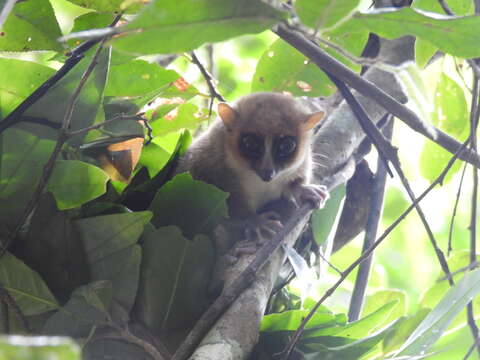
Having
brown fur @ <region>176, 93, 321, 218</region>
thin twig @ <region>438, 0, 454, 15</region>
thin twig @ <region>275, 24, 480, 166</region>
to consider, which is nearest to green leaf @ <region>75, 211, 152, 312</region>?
thin twig @ <region>275, 24, 480, 166</region>

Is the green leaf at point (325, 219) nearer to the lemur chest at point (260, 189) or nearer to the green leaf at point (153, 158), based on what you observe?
the green leaf at point (153, 158)

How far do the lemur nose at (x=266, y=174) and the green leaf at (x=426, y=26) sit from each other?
2.36 metres

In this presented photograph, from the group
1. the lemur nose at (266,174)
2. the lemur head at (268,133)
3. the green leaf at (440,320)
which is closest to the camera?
the green leaf at (440,320)

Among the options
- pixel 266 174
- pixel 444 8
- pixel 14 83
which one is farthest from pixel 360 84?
pixel 266 174

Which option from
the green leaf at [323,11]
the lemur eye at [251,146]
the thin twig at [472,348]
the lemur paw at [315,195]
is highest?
the green leaf at [323,11]

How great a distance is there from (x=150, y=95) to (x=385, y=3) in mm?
1417

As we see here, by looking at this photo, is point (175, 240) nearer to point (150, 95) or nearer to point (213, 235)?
point (213, 235)

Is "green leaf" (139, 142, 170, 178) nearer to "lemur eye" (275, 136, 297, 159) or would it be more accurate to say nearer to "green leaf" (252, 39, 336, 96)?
"green leaf" (252, 39, 336, 96)

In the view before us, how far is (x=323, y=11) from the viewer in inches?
47.3

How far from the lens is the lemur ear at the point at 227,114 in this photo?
351 cm

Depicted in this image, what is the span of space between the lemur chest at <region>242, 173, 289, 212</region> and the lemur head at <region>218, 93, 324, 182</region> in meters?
0.07

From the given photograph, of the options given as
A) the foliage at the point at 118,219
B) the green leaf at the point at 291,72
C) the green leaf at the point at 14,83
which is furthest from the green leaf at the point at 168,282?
the green leaf at the point at 291,72

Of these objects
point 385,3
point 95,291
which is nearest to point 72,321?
point 95,291

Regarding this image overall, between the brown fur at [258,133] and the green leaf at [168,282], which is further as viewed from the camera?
the brown fur at [258,133]
